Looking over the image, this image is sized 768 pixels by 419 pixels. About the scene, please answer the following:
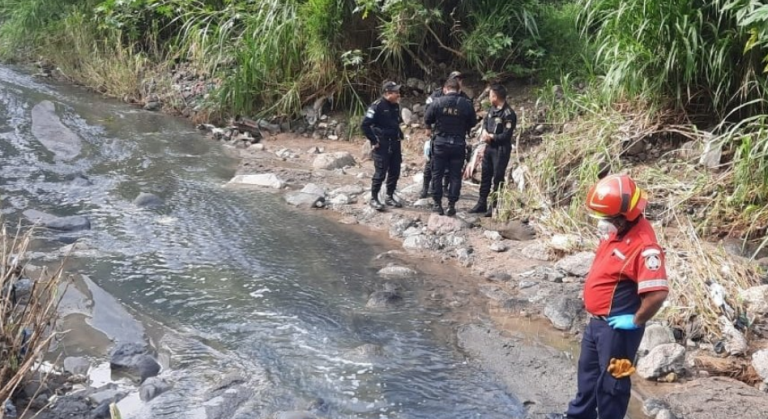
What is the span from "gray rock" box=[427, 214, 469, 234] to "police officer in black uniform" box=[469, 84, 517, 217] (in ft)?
1.48

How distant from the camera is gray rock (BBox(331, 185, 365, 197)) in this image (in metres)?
8.56

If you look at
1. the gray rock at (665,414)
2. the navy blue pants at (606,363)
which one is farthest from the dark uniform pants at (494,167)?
the navy blue pants at (606,363)

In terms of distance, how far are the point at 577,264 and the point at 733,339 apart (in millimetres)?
1504

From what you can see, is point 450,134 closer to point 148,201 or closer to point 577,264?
point 577,264

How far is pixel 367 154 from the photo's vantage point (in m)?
10.1

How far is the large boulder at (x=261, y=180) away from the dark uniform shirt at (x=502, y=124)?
2.86 meters

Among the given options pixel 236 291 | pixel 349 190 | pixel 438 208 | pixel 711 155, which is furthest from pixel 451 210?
pixel 236 291

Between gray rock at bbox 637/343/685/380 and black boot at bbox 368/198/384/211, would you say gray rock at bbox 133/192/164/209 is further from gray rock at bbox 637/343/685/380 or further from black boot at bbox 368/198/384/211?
gray rock at bbox 637/343/685/380

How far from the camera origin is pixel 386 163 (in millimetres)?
7730

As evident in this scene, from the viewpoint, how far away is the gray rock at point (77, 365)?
4539 millimetres

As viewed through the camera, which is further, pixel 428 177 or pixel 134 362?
pixel 428 177

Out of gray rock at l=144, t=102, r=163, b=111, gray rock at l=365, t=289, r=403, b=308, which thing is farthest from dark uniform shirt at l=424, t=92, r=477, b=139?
gray rock at l=144, t=102, r=163, b=111

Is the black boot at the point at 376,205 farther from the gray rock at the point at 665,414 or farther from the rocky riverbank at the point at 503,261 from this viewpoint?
the gray rock at the point at 665,414

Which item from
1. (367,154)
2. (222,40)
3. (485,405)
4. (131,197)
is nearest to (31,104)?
(222,40)
